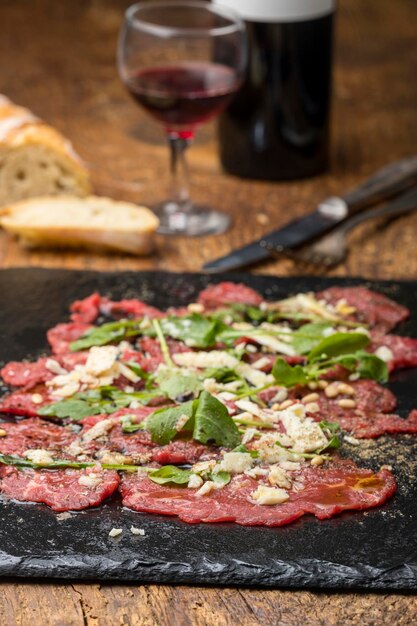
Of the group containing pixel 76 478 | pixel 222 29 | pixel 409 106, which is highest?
pixel 222 29

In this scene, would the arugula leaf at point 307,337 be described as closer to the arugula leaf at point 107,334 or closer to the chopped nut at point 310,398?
the chopped nut at point 310,398

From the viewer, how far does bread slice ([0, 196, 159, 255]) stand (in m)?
2.74

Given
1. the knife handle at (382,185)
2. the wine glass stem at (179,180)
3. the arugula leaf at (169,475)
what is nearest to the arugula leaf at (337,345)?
the arugula leaf at (169,475)

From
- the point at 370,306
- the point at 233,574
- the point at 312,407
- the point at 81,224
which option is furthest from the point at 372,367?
the point at 81,224

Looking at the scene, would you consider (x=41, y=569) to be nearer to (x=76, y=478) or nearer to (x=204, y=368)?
(x=76, y=478)

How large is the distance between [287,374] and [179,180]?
43.9 inches

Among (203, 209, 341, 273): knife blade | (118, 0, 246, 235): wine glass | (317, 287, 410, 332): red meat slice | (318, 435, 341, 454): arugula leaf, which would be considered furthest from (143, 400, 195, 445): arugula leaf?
(118, 0, 246, 235): wine glass

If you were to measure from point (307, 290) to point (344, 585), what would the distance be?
975mm

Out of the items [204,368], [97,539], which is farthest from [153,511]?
[204,368]

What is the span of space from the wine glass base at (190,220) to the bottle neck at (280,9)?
1.71 feet

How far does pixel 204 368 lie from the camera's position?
205cm

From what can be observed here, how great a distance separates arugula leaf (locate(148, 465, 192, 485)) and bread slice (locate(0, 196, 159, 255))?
3.55 feet

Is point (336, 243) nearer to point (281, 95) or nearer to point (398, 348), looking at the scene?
point (281, 95)

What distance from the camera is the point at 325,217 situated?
283 cm
